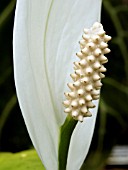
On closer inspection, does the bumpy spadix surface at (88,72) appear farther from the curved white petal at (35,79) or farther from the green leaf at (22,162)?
the green leaf at (22,162)

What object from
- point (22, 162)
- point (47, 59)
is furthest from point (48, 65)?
point (22, 162)

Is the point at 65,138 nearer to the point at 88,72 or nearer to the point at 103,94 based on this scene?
the point at 88,72

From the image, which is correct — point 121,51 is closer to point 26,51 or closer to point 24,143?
point 24,143

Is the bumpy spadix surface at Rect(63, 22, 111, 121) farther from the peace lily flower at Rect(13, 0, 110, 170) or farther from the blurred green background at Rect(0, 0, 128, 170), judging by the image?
the blurred green background at Rect(0, 0, 128, 170)

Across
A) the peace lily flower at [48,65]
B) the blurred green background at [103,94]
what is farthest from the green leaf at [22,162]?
the blurred green background at [103,94]

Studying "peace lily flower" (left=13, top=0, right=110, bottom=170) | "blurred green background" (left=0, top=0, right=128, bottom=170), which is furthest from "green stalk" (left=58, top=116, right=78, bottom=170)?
"blurred green background" (left=0, top=0, right=128, bottom=170)

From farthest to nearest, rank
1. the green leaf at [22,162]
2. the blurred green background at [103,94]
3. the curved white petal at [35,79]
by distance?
the blurred green background at [103,94]
the green leaf at [22,162]
the curved white petal at [35,79]
